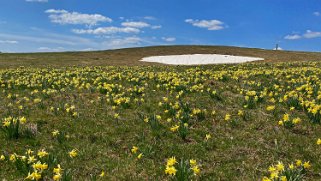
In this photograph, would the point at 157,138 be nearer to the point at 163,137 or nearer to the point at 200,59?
the point at 163,137

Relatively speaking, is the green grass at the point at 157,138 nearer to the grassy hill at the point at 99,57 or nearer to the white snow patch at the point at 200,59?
the grassy hill at the point at 99,57

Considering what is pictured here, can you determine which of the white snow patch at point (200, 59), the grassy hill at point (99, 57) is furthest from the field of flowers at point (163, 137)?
the white snow patch at point (200, 59)

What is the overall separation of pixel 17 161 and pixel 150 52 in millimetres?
59952

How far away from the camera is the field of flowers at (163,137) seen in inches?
244

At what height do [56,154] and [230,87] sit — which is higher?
[230,87]

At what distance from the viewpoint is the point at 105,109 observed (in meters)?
10.6

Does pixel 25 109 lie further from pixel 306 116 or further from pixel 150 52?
pixel 150 52

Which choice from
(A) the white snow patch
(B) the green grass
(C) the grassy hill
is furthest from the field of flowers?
(A) the white snow patch

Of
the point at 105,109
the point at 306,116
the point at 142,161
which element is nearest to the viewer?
the point at 142,161

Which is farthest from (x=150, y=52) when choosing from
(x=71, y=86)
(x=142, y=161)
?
(x=142, y=161)

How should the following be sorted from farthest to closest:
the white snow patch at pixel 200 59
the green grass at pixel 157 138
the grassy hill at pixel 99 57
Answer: the white snow patch at pixel 200 59
the grassy hill at pixel 99 57
the green grass at pixel 157 138

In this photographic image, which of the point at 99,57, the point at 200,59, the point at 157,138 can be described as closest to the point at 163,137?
the point at 157,138

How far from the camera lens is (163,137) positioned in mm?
8023

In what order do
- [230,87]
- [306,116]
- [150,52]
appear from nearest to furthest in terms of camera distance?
1. [306,116]
2. [230,87]
3. [150,52]
